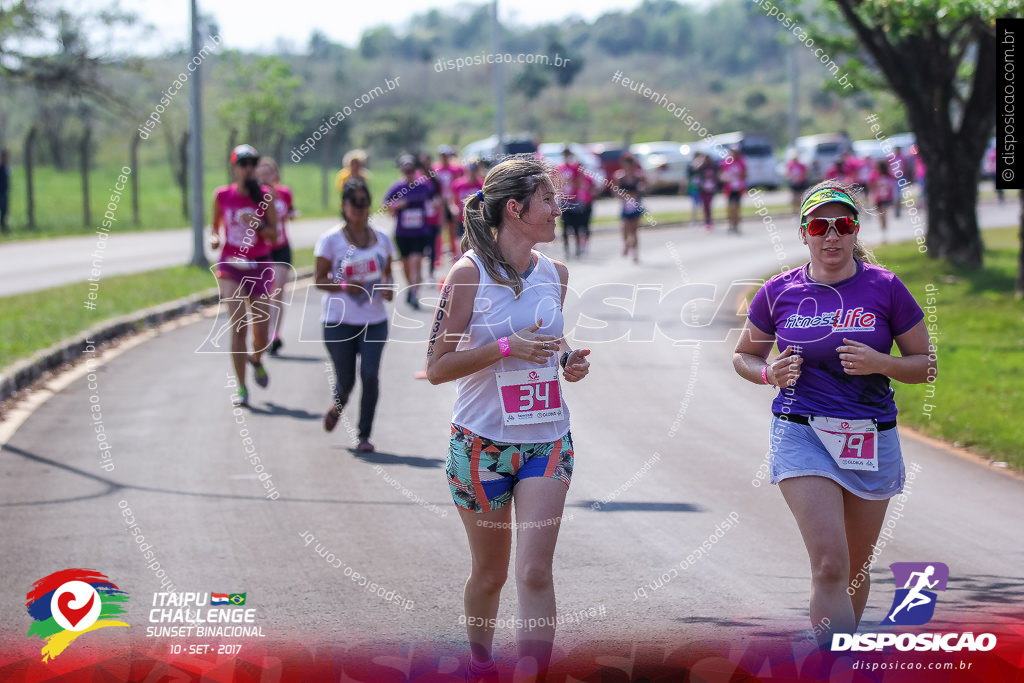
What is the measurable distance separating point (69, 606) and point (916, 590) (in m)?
3.69

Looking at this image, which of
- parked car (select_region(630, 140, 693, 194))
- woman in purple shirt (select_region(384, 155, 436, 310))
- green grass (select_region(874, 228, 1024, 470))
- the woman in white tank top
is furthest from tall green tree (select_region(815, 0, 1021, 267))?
parked car (select_region(630, 140, 693, 194))

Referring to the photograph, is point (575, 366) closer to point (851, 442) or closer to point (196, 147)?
point (851, 442)

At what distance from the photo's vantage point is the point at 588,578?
5742 mm

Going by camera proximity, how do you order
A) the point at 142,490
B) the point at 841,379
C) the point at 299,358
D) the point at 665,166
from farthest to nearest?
the point at 665,166, the point at 299,358, the point at 142,490, the point at 841,379

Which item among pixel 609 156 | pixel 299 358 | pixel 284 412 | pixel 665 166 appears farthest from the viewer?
pixel 665 166

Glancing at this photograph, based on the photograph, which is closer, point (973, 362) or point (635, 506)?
point (635, 506)

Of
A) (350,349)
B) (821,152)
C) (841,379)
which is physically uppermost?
(821,152)

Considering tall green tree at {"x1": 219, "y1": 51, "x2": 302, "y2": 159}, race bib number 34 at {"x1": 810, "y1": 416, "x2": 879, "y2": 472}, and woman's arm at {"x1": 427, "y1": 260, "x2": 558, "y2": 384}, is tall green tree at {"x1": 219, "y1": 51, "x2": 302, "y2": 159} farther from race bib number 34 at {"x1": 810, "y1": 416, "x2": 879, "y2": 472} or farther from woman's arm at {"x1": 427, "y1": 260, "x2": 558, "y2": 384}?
race bib number 34 at {"x1": 810, "y1": 416, "x2": 879, "y2": 472}

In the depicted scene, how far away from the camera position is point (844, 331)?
13.8 feet

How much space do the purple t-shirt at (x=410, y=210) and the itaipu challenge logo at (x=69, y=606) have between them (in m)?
9.94

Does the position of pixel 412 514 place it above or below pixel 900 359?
below

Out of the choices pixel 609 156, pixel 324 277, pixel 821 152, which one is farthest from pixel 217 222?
pixel 821 152

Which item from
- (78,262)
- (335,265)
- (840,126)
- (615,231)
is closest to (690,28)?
(840,126)

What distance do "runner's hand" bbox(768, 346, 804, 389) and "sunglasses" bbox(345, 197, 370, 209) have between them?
483 centimetres
